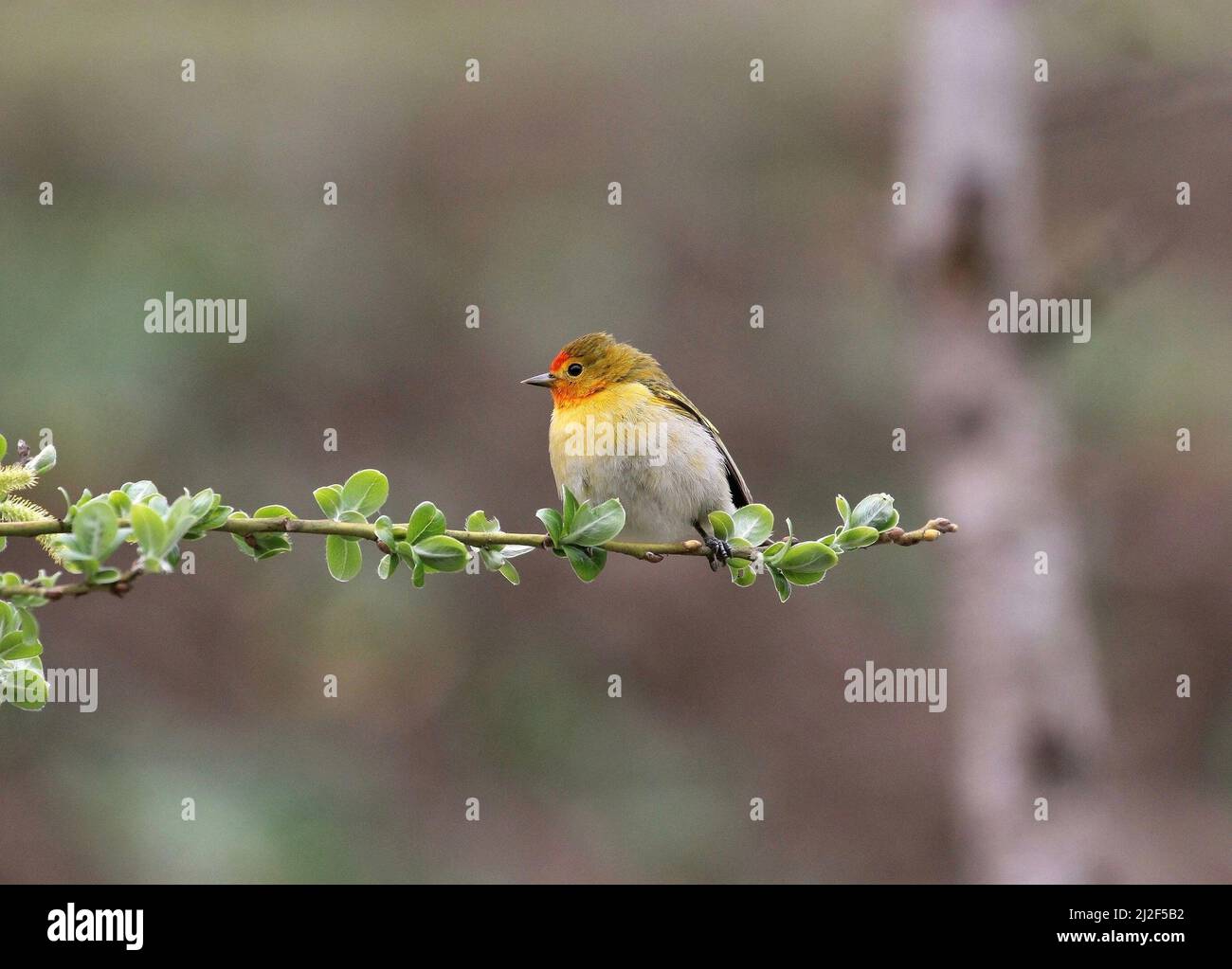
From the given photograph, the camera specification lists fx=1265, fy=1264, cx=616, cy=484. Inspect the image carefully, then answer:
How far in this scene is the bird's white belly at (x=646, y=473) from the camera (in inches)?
184

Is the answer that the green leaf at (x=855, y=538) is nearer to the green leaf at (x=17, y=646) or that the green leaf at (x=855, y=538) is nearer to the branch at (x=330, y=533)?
the branch at (x=330, y=533)

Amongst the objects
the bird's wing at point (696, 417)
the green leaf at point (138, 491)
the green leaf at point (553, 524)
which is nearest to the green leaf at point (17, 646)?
the green leaf at point (138, 491)

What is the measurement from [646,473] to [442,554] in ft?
7.65

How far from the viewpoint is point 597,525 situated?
2.58 metres

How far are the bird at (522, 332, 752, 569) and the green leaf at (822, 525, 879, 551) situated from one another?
6.30ft

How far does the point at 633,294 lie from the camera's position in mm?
13383

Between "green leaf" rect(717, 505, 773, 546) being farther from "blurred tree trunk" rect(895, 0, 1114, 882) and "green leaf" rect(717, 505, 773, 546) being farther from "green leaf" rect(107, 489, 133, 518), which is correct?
"blurred tree trunk" rect(895, 0, 1114, 882)

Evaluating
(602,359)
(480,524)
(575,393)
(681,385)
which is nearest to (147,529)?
(480,524)

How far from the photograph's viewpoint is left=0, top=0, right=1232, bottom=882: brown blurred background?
8.77 metres

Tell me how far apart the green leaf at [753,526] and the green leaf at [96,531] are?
1.28 metres

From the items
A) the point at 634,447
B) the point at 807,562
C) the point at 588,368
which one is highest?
the point at 588,368

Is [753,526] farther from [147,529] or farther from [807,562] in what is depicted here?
[147,529]

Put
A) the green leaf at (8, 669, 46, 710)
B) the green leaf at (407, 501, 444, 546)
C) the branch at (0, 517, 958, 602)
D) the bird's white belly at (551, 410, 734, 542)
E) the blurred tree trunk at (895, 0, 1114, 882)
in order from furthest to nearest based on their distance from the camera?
1. the blurred tree trunk at (895, 0, 1114, 882)
2. the bird's white belly at (551, 410, 734, 542)
3. the green leaf at (407, 501, 444, 546)
4. the green leaf at (8, 669, 46, 710)
5. the branch at (0, 517, 958, 602)

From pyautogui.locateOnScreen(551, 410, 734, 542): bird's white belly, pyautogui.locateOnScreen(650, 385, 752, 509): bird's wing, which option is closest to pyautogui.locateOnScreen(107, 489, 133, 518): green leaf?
pyautogui.locateOnScreen(551, 410, 734, 542): bird's white belly
